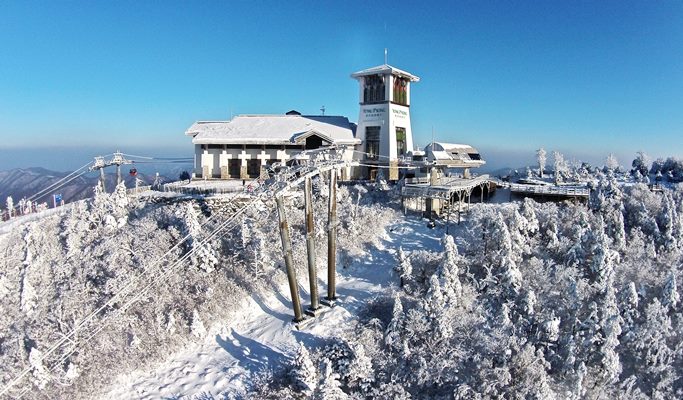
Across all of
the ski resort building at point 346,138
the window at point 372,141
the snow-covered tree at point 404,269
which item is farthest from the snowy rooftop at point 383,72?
the snow-covered tree at point 404,269

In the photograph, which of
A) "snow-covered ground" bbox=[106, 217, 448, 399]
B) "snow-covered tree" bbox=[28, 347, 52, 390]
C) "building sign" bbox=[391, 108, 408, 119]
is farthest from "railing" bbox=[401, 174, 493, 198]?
"snow-covered tree" bbox=[28, 347, 52, 390]

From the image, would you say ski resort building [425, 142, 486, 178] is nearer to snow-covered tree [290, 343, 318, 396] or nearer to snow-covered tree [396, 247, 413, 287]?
snow-covered tree [396, 247, 413, 287]

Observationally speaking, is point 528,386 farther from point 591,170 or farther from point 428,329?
point 591,170

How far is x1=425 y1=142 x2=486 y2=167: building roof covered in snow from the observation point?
38.4m

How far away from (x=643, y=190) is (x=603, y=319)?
18.6 meters

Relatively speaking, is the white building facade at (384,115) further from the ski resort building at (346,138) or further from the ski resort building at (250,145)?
the ski resort building at (250,145)

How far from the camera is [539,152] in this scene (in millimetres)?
50906

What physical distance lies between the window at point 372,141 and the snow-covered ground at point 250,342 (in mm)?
20204

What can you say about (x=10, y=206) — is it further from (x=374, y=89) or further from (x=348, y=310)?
(x=374, y=89)

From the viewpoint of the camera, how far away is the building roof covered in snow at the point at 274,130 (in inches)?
1583

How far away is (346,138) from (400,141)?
580 centimetres

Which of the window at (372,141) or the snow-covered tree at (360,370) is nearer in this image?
the snow-covered tree at (360,370)

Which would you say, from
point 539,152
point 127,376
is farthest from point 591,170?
point 127,376

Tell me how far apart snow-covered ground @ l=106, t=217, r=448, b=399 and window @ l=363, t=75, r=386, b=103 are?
2284cm
